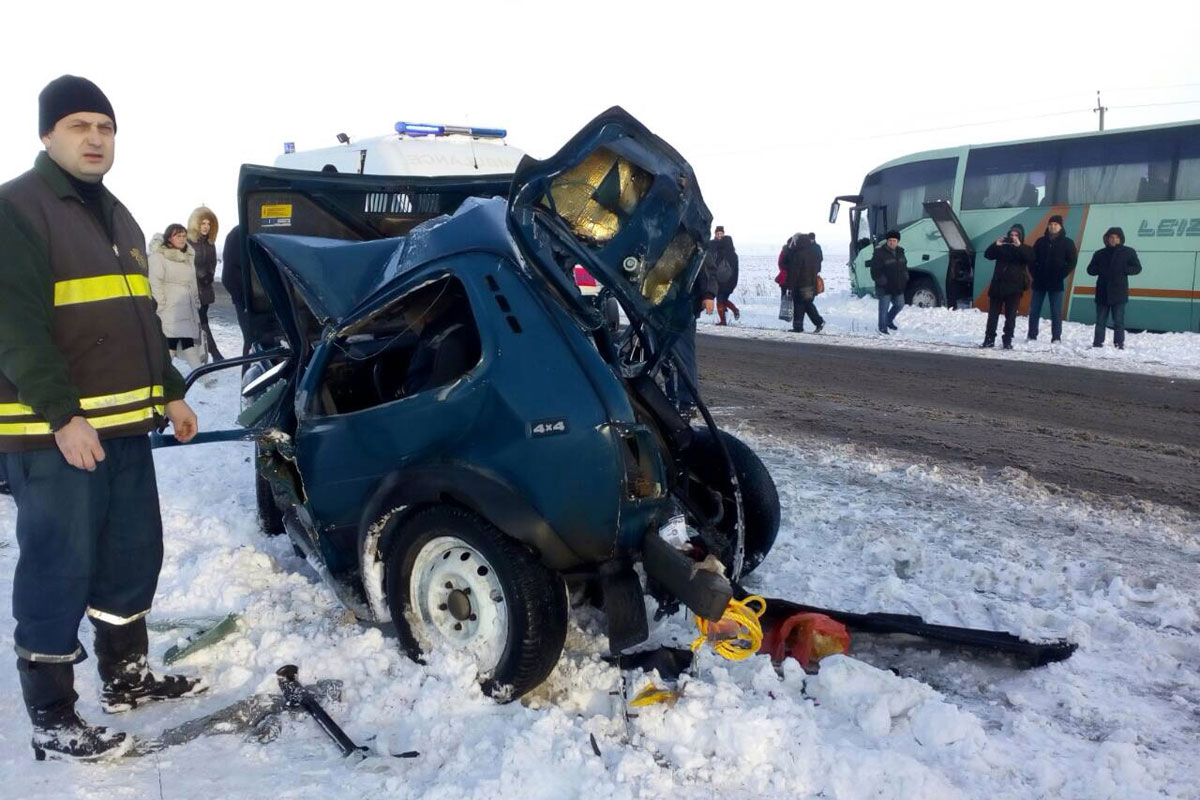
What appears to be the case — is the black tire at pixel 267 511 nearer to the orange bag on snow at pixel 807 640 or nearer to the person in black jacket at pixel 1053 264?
the orange bag on snow at pixel 807 640

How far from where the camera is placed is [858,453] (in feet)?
22.9

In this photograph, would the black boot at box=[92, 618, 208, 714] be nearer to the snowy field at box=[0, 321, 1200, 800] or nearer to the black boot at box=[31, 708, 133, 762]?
the snowy field at box=[0, 321, 1200, 800]

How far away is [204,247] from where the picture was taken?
9844 mm

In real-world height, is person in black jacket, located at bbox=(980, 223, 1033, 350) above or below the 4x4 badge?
above

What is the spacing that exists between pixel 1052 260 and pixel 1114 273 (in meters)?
0.87

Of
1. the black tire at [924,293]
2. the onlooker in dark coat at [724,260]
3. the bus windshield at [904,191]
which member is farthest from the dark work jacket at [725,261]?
the bus windshield at [904,191]

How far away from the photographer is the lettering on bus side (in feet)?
49.4

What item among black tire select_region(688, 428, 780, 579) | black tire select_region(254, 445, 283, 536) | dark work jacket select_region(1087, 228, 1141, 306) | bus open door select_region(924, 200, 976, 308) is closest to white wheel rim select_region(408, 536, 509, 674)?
black tire select_region(688, 428, 780, 579)

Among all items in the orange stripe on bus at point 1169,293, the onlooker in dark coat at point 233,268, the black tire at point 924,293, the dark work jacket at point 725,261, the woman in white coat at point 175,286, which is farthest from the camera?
the black tire at point 924,293

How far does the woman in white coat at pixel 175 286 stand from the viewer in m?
8.52

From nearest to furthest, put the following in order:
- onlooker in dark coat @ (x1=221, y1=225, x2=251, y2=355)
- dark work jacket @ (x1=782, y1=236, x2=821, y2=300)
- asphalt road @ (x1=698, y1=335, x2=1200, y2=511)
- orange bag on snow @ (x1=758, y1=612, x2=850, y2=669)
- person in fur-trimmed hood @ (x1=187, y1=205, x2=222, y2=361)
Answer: orange bag on snow @ (x1=758, y1=612, x2=850, y2=669)
asphalt road @ (x1=698, y1=335, x2=1200, y2=511)
onlooker in dark coat @ (x1=221, y1=225, x2=251, y2=355)
person in fur-trimmed hood @ (x1=187, y1=205, x2=222, y2=361)
dark work jacket @ (x1=782, y1=236, x2=821, y2=300)

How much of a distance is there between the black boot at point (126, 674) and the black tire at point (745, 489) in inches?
92.6

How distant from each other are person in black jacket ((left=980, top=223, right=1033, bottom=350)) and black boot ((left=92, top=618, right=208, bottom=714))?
12.8 metres

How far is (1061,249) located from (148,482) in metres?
13.7
